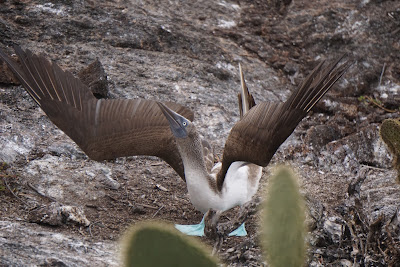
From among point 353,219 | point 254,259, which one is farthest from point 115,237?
point 353,219

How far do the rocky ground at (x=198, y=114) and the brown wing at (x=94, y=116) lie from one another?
1.56 feet

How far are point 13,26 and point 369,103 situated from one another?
3.83m

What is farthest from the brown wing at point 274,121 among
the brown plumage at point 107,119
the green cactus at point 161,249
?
the green cactus at point 161,249

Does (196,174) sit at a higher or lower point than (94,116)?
lower

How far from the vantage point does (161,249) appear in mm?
955

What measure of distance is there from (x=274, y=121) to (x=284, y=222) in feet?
8.88

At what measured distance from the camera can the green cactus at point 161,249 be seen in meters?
0.95

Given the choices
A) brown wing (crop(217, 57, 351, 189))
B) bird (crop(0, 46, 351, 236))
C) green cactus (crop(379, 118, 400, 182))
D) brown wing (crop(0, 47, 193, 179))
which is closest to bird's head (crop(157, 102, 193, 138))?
bird (crop(0, 46, 351, 236))

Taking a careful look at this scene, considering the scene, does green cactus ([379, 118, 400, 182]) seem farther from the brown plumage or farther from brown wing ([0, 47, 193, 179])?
brown wing ([0, 47, 193, 179])

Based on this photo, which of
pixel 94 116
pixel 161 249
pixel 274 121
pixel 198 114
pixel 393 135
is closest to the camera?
pixel 161 249

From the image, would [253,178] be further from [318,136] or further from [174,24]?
[174,24]

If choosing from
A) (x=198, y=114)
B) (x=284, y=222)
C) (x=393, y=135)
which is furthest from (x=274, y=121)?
(x=284, y=222)

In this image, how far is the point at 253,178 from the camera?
15.2 ft

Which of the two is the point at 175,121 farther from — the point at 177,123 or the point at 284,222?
the point at 284,222
